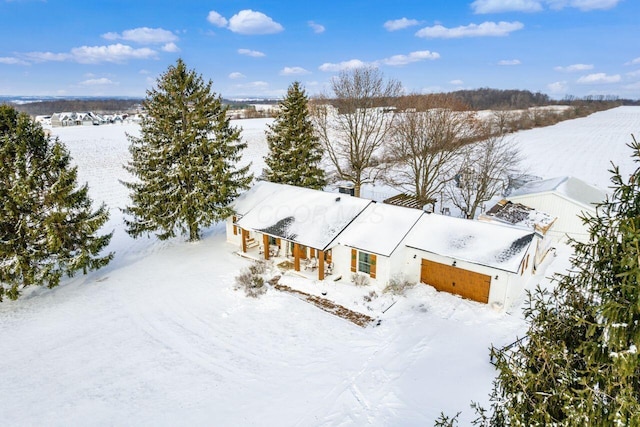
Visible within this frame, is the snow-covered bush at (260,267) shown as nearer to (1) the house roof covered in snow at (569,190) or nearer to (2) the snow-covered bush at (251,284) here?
(2) the snow-covered bush at (251,284)

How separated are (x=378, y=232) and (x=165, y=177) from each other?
1156 centimetres

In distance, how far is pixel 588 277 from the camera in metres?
4.67

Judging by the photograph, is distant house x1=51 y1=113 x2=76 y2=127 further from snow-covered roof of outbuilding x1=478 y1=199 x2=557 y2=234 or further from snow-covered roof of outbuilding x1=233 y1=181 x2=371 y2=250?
snow-covered roof of outbuilding x1=478 y1=199 x2=557 y2=234

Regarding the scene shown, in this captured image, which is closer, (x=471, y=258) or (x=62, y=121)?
(x=471, y=258)

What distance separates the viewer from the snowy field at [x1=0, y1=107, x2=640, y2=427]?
10625 millimetres

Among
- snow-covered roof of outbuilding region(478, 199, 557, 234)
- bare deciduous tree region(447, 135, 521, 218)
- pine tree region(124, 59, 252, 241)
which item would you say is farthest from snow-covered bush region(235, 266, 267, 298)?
bare deciduous tree region(447, 135, 521, 218)

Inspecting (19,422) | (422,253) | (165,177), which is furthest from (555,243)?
(19,422)

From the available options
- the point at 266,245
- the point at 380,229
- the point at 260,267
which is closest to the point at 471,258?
the point at 380,229

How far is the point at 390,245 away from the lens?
1658 centimetres

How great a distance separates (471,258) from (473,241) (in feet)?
3.85

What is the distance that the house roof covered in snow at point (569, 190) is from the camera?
73.3ft

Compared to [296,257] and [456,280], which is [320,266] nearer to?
[296,257]

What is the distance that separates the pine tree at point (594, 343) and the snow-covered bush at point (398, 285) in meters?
11.0

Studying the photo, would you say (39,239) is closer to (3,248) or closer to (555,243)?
(3,248)
